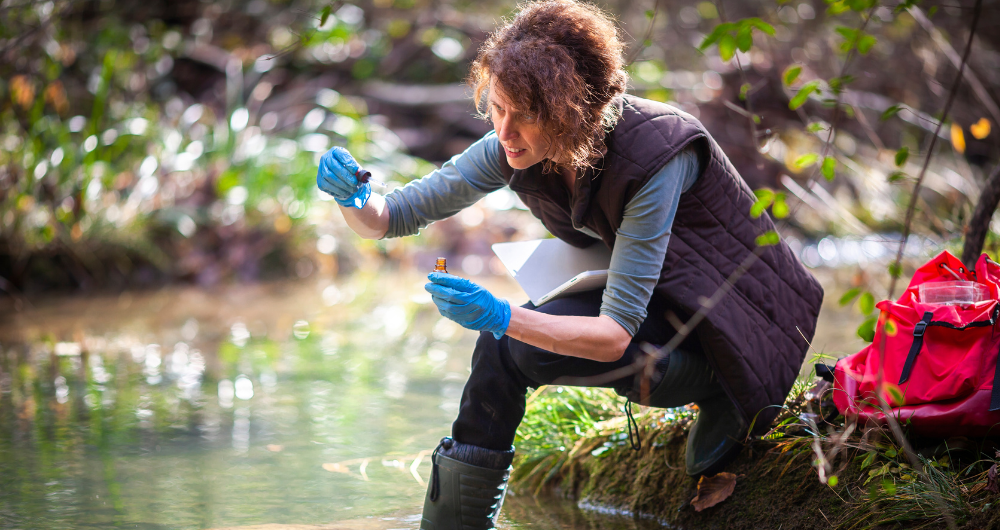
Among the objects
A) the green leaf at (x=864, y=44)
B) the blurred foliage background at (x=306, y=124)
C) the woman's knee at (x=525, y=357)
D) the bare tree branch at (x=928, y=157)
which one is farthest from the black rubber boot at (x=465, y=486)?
the blurred foliage background at (x=306, y=124)

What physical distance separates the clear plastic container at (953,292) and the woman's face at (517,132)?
36.8 inches

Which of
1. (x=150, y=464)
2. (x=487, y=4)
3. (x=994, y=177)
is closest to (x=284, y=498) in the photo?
Answer: (x=150, y=464)

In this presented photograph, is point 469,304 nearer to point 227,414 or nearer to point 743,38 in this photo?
point 743,38

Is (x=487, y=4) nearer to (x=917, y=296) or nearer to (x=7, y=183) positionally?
(x=7, y=183)

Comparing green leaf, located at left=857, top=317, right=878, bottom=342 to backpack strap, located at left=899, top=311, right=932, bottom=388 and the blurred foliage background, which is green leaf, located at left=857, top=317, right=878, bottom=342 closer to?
backpack strap, located at left=899, top=311, right=932, bottom=388

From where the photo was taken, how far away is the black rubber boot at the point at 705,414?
190 centimetres

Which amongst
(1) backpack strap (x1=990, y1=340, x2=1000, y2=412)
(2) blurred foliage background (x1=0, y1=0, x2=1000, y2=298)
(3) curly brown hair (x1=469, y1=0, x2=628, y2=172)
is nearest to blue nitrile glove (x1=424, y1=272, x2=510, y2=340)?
(3) curly brown hair (x1=469, y1=0, x2=628, y2=172)

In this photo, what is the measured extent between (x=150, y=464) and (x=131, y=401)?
2.54 ft

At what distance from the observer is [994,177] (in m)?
2.40

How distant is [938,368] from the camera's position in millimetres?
1754

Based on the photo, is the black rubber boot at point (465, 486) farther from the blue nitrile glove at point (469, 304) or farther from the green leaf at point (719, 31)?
the green leaf at point (719, 31)

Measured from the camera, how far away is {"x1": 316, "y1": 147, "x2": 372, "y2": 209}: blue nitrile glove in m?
1.87

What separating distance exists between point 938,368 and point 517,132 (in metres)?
1.01

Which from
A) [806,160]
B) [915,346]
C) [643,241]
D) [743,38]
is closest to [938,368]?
[915,346]
